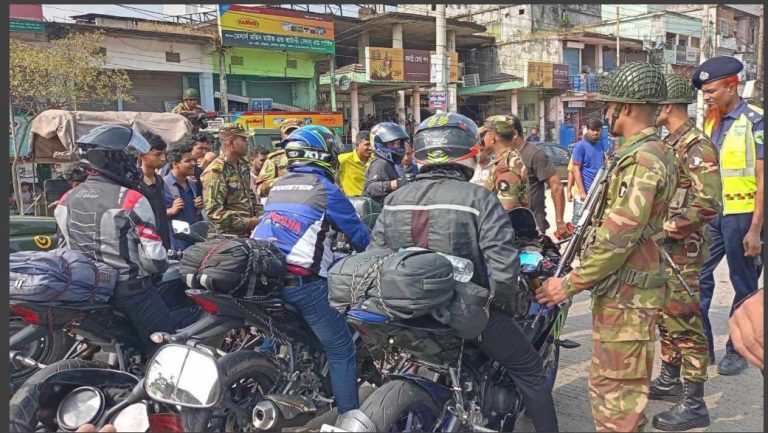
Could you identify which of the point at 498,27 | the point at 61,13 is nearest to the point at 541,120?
the point at 498,27

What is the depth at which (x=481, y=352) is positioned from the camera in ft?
10.1

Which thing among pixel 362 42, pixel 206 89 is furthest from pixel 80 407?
pixel 362 42

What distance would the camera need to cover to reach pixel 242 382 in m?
3.29

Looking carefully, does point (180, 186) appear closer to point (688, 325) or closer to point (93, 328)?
point (93, 328)

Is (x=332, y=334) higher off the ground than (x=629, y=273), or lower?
lower

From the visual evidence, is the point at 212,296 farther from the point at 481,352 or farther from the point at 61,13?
the point at 61,13

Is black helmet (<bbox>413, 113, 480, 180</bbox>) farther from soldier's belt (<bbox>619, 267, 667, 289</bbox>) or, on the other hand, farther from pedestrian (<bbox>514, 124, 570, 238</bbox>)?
pedestrian (<bbox>514, 124, 570, 238</bbox>)

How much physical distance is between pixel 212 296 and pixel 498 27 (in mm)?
35273

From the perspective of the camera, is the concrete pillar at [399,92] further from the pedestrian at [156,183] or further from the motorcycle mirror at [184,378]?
the motorcycle mirror at [184,378]

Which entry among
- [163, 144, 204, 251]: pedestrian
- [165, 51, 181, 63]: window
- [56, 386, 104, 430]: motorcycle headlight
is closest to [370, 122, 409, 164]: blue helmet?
[163, 144, 204, 251]: pedestrian

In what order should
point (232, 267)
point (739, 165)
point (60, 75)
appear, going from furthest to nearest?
point (60, 75), point (739, 165), point (232, 267)

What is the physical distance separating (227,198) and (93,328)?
6.68 feet

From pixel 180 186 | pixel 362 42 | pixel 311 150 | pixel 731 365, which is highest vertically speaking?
pixel 362 42

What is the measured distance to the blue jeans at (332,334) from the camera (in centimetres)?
337
